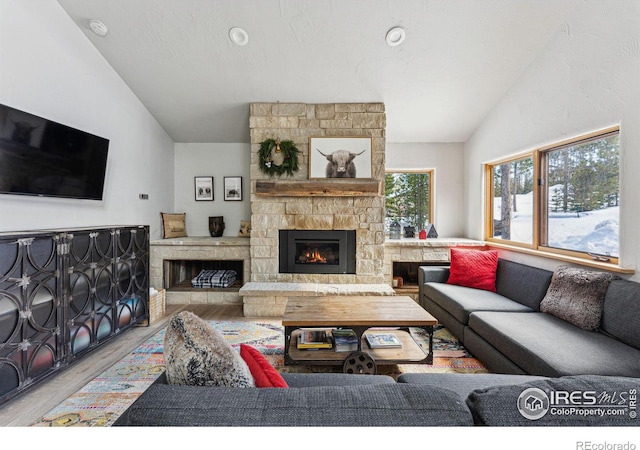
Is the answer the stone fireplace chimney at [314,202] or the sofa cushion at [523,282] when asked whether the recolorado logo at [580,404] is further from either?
the stone fireplace chimney at [314,202]

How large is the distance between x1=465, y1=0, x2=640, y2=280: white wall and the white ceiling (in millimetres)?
209

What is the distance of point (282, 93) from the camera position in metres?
3.29

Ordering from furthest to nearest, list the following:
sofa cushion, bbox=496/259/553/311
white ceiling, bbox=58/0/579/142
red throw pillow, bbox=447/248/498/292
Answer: red throw pillow, bbox=447/248/498/292
white ceiling, bbox=58/0/579/142
sofa cushion, bbox=496/259/553/311

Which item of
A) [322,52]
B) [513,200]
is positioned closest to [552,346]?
[513,200]

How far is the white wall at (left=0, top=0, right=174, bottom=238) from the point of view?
2.04 metres

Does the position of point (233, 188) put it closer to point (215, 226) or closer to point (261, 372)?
point (215, 226)

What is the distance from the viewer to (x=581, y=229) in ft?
7.89

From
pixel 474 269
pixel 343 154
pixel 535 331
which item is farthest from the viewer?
pixel 343 154

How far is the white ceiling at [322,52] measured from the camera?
2467 mm

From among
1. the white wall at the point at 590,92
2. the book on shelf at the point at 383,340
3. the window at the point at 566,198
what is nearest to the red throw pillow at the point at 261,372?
the book on shelf at the point at 383,340

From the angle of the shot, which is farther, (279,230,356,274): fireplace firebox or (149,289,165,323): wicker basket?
(279,230,356,274): fireplace firebox

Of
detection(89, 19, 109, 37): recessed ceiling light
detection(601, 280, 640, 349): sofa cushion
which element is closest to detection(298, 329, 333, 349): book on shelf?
detection(601, 280, 640, 349): sofa cushion

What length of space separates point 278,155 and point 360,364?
7.89 feet

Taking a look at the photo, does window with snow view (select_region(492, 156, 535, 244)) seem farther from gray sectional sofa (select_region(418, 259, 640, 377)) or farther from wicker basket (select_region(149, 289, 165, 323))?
wicker basket (select_region(149, 289, 165, 323))
